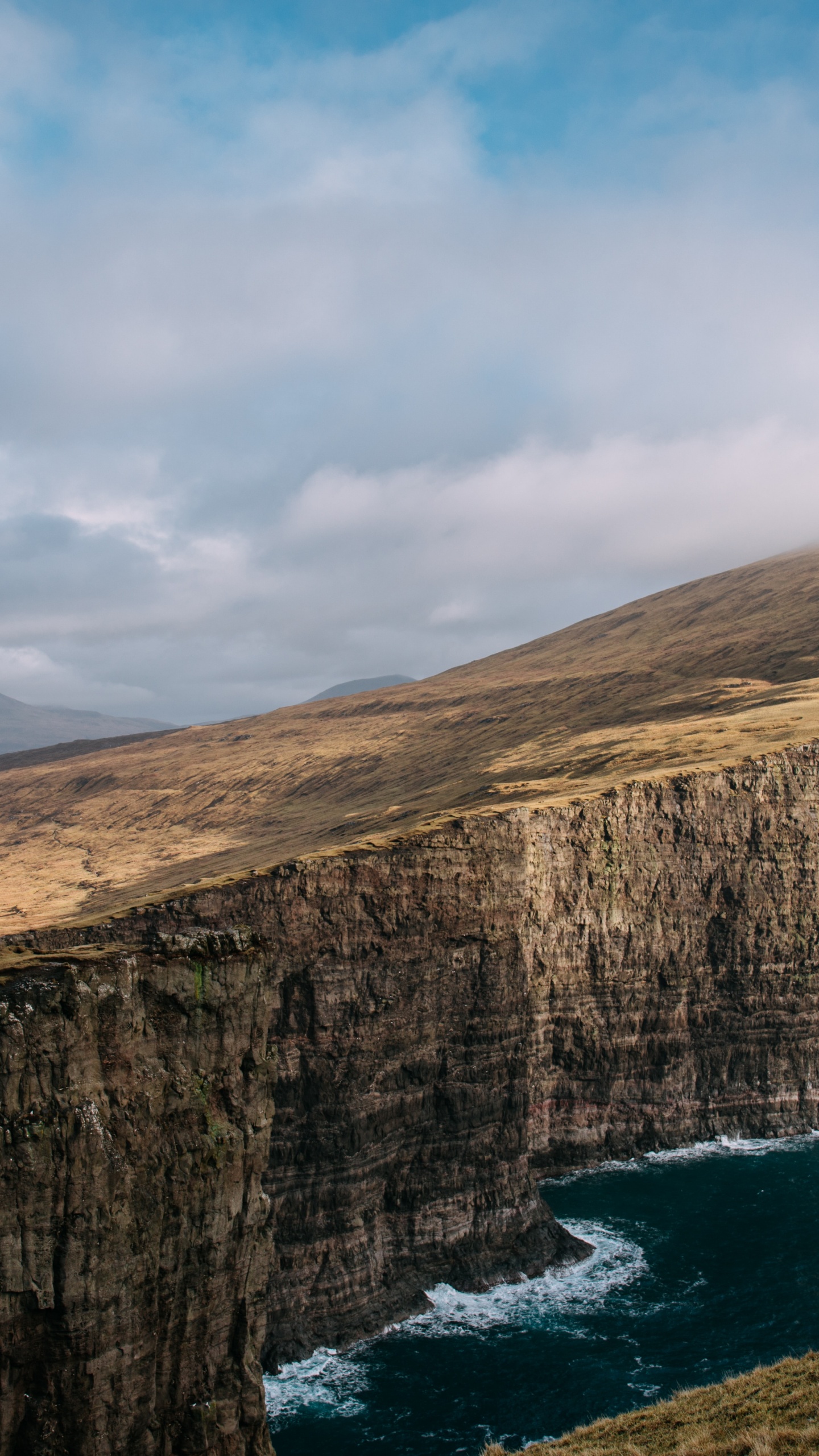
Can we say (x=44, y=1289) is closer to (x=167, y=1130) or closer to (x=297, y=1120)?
(x=167, y=1130)

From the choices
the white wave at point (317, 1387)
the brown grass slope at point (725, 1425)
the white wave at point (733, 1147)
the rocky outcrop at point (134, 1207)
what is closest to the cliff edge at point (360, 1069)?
the rocky outcrop at point (134, 1207)

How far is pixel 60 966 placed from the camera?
31.1 m

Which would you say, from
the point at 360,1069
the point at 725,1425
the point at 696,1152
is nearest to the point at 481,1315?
the point at 360,1069

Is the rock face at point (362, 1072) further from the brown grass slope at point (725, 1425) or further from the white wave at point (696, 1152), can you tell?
the brown grass slope at point (725, 1425)

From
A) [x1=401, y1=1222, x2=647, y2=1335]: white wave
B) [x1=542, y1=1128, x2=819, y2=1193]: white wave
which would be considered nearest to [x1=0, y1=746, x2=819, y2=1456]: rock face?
[x1=542, y1=1128, x2=819, y2=1193]: white wave

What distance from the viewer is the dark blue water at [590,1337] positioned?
205 feet

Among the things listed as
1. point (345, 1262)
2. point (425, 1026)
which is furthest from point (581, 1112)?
point (345, 1262)

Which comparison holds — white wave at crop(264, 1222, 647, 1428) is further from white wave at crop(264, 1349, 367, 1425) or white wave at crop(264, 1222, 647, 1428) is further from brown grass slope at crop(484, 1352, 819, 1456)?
A: brown grass slope at crop(484, 1352, 819, 1456)

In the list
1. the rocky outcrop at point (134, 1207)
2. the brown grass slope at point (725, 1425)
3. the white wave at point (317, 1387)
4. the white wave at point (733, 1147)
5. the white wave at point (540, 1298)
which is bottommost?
the white wave at point (733, 1147)

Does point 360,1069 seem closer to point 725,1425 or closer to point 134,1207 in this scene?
point 725,1425

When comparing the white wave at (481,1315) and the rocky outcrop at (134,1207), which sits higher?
the rocky outcrop at (134,1207)

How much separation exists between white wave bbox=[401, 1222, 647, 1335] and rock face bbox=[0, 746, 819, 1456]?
6.07 ft

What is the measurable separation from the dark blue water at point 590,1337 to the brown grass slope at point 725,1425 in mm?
21187

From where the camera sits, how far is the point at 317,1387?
2640 inches
